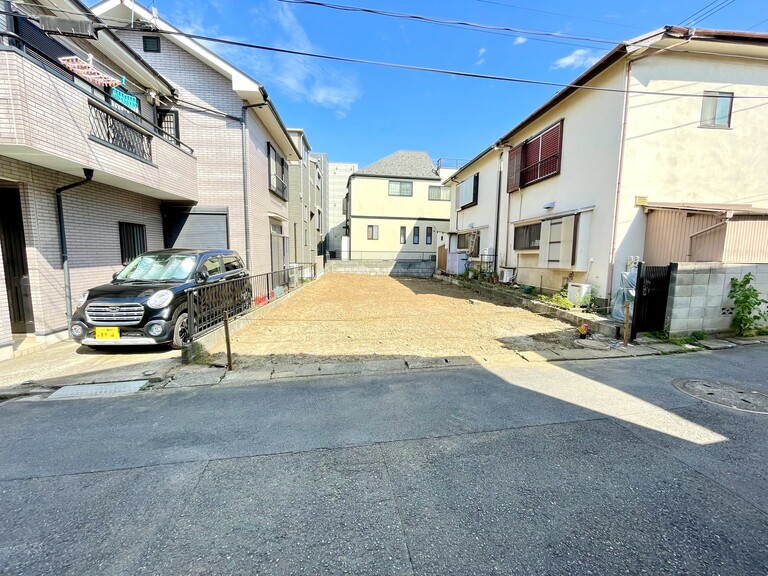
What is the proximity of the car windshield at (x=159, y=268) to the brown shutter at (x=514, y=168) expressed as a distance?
10790 mm

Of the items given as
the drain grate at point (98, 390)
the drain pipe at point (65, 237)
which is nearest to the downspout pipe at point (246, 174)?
the drain pipe at point (65, 237)

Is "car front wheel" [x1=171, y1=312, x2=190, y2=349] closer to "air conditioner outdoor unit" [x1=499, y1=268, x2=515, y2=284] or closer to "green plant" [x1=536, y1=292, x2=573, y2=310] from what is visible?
"green plant" [x1=536, y1=292, x2=573, y2=310]

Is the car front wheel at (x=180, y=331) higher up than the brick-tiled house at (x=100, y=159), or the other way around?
the brick-tiled house at (x=100, y=159)

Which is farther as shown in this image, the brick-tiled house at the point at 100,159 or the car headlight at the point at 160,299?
the car headlight at the point at 160,299

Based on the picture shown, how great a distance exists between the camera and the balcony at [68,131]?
172 inches

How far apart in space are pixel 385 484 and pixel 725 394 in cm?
425

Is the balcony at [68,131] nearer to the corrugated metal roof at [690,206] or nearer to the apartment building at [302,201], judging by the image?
the apartment building at [302,201]

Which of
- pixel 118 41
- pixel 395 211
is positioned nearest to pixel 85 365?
pixel 118 41

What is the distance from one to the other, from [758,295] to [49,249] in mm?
13011

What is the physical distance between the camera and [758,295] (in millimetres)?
5992

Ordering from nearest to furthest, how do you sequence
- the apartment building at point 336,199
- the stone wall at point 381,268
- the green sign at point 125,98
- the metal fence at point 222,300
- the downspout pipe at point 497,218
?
the metal fence at point 222,300, the green sign at point 125,98, the downspout pipe at point 497,218, the stone wall at point 381,268, the apartment building at point 336,199

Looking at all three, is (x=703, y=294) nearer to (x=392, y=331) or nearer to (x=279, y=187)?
(x=392, y=331)

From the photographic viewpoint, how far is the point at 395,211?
2486cm

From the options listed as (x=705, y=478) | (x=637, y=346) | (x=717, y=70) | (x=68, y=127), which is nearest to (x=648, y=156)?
(x=717, y=70)
